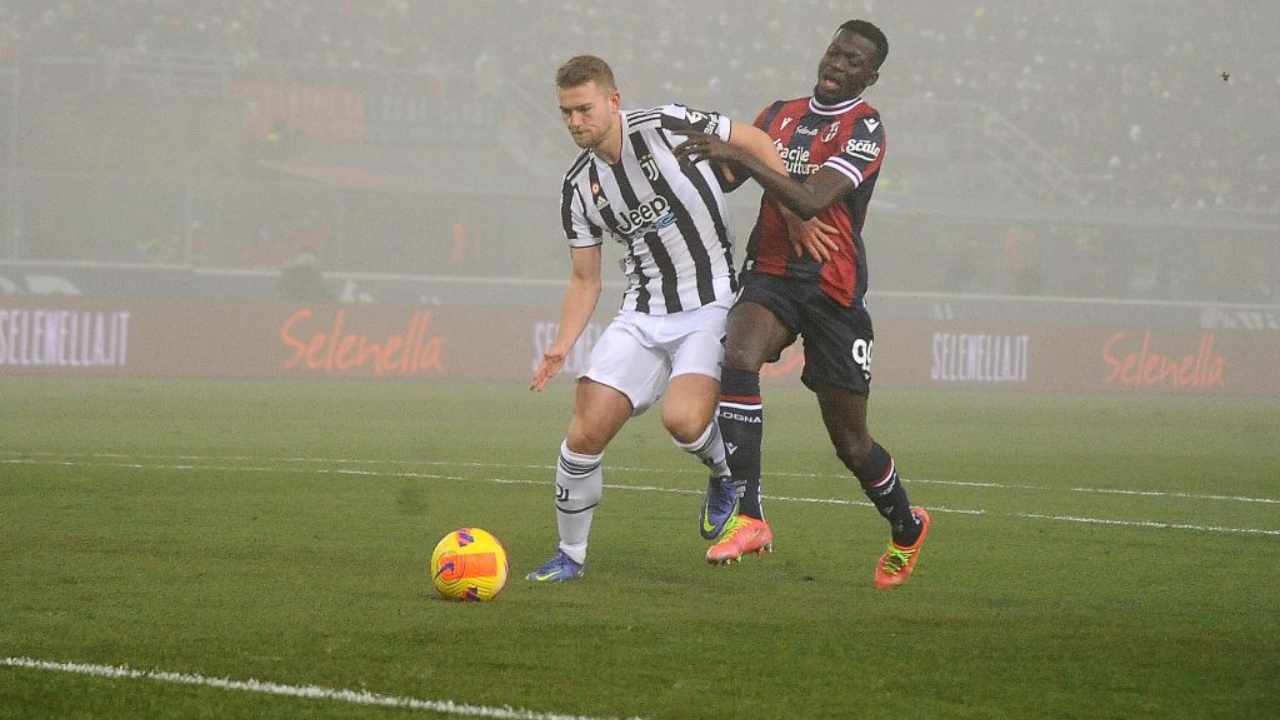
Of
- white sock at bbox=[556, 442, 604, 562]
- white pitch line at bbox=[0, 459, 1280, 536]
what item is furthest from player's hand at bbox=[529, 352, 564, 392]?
white pitch line at bbox=[0, 459, 1280, 536]

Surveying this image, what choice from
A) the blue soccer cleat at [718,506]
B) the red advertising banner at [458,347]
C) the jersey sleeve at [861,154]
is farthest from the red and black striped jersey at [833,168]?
the red advertising banner at [458,347]

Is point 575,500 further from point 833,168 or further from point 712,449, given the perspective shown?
point 833,168

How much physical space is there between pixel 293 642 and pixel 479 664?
62 cm

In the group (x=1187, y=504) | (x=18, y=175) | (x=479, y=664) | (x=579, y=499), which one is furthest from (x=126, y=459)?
(x=18, y=175)

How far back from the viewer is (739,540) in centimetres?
645

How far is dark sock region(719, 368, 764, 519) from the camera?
6551 millimetres

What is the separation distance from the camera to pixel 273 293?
26.9m

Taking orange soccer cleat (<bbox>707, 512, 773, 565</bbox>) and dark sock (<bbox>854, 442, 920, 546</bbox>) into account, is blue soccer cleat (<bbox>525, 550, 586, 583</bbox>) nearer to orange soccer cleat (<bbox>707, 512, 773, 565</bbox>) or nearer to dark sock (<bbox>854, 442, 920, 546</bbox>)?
orange soccer cleat (<bbox>707, 512, 773, 565</bbox>)

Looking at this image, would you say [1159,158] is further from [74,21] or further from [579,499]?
[579,499]

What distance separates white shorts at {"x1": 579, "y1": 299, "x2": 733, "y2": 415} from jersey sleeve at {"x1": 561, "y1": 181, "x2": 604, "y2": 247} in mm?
319

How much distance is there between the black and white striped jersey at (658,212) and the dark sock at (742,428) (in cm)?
36

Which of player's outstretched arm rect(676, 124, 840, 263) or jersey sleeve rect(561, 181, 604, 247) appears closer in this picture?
player's outstretched arm rect(676, 124, 840, 263)

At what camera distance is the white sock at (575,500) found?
647 centimetres

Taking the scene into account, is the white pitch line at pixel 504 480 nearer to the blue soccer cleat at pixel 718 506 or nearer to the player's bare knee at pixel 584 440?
the blue soccer cleat at pixel 718 506
